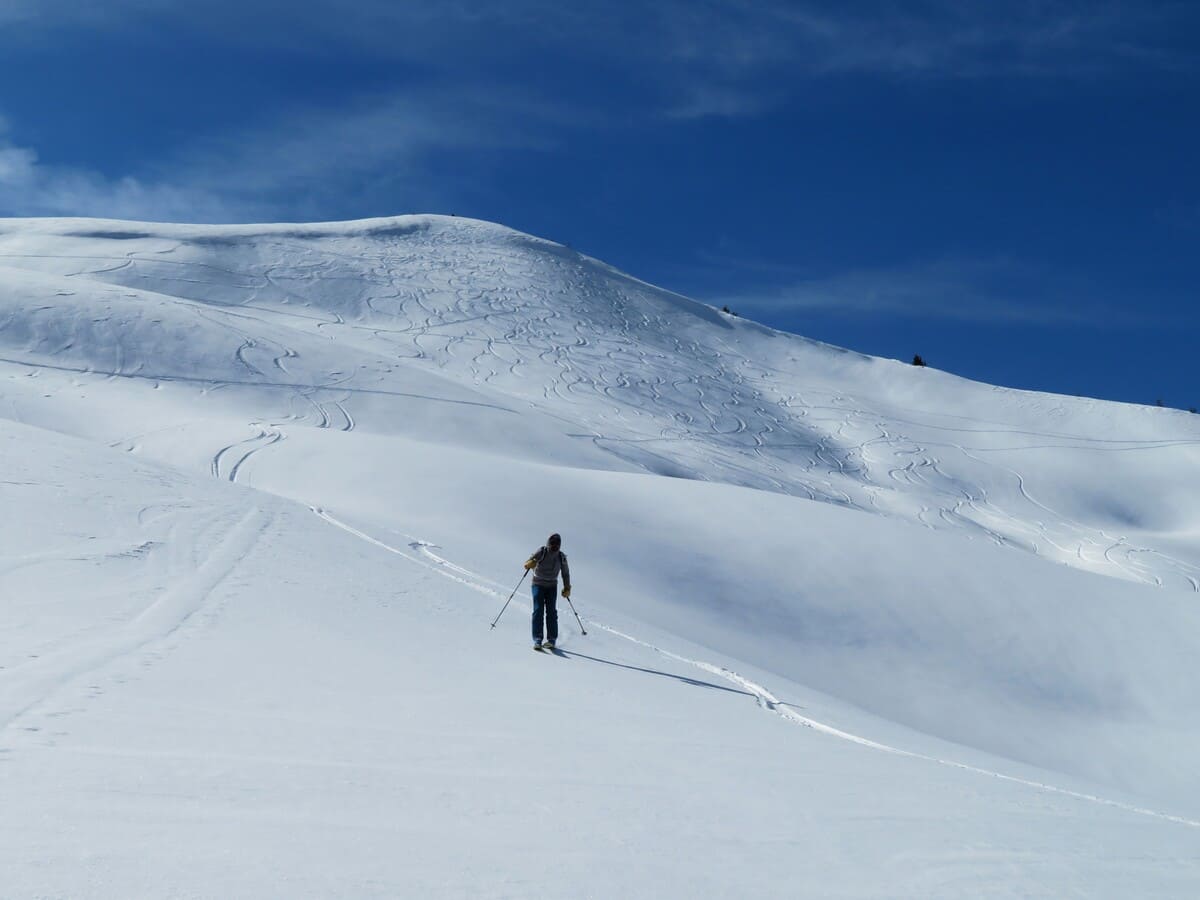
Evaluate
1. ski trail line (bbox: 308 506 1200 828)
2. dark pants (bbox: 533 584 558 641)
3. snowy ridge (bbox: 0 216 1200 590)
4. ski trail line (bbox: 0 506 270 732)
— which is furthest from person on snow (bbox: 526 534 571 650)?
snowy ridge (bbox: 0 216 1200 590)

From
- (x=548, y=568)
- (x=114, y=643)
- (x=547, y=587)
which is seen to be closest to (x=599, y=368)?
(x=548, y=568)

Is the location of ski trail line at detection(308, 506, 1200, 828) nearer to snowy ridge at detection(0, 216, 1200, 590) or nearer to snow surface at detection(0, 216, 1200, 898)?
snow surface at detection(0, 216, 1200, 898)

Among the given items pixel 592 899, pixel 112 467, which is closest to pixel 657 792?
pixel 592 899

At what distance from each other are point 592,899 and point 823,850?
1.68 metres

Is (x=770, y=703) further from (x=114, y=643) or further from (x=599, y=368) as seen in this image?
(x=599, y=368)

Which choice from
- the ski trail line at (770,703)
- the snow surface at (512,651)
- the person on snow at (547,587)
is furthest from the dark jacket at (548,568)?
the ski trail line at (770,703)

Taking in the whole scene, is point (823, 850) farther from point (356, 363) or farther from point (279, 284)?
point (279, 284)

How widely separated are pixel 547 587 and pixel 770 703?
2963 mm

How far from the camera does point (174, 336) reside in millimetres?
38969

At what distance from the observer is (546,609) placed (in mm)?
12312

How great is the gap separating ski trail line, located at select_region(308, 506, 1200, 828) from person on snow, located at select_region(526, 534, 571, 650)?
5.58ft

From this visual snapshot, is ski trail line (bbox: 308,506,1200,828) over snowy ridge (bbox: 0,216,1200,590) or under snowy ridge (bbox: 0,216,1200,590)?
under

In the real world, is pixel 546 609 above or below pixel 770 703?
above

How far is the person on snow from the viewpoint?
12070mm
